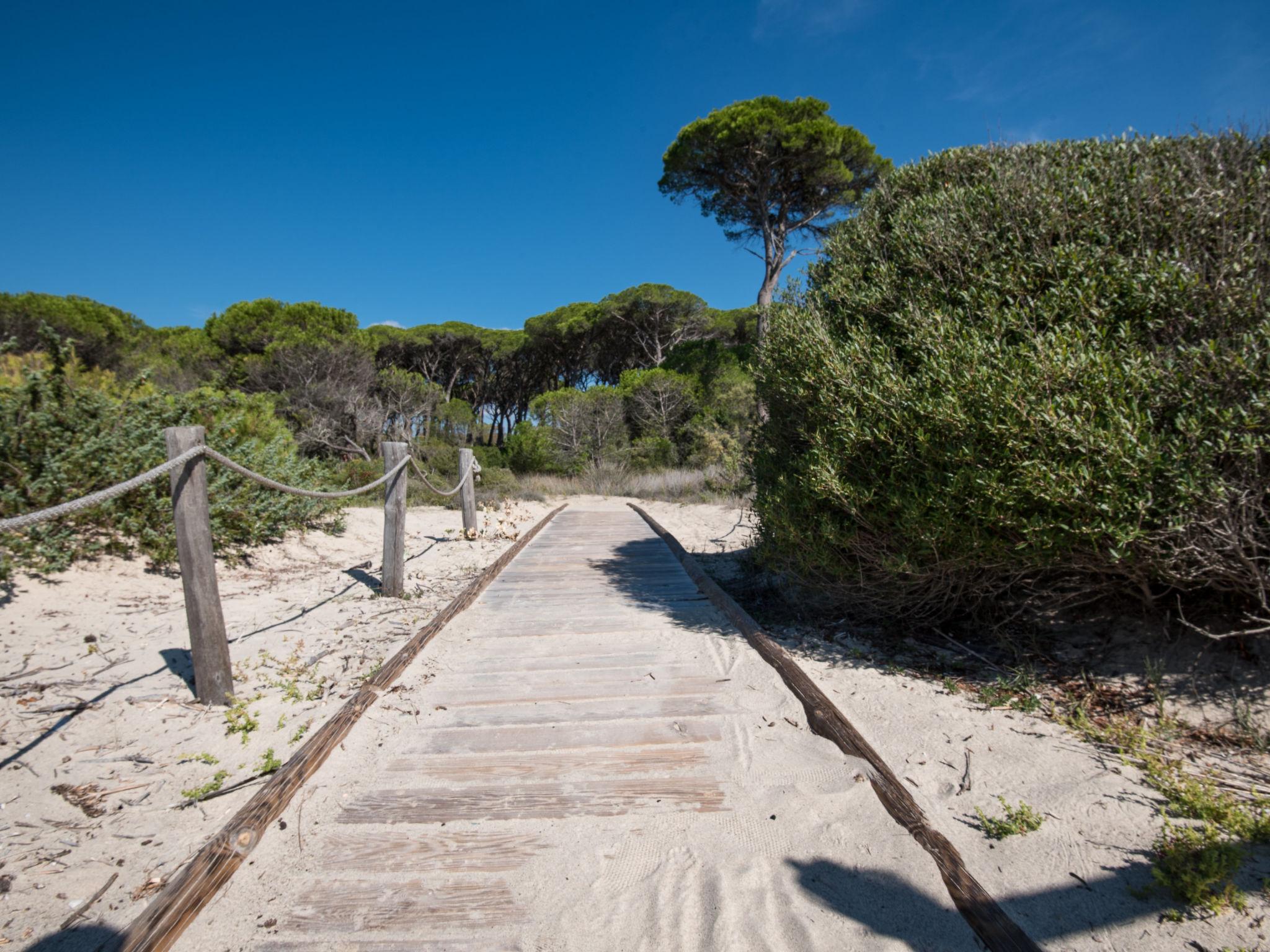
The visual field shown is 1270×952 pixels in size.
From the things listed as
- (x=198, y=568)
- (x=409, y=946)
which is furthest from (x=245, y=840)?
(x=198, y=568)

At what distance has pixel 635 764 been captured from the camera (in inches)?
105

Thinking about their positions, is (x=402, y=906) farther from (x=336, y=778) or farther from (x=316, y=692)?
(x=316, y=692)

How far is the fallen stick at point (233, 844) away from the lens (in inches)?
66.8

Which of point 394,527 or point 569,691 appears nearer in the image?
point 569,691

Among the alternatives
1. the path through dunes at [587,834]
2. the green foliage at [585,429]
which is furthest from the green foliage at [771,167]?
the path through dunes at [587,834]

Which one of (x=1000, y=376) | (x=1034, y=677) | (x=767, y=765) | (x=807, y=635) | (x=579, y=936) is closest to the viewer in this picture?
(x=579, y=936)

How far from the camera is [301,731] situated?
300cm

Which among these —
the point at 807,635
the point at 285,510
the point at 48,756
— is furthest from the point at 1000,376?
the point at 285,510

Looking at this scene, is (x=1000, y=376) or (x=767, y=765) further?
(x=1000, y=376)

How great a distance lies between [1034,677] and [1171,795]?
1149 mm

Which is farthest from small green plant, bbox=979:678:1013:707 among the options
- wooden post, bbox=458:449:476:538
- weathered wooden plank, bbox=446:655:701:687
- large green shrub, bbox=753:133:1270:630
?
wooden post, bbox=458:449:476:538

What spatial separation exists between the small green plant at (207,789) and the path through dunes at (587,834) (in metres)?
0.47

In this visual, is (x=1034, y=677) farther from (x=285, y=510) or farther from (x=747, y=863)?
(x=285, y=510)

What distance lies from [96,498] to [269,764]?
1.36m
